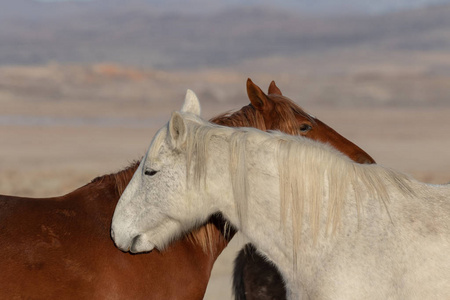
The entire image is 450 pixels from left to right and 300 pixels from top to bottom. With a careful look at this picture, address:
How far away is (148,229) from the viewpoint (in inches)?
165

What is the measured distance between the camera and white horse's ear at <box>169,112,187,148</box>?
155 inches

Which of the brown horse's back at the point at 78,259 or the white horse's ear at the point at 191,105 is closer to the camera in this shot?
the brown horse's back at the point at 78,259

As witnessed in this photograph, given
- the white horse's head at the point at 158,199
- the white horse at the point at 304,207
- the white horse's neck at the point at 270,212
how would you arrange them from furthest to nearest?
the white horse's head at the point at 158,199, the white horse's neck at the point at 270,212, the white horse at the point at 304,207

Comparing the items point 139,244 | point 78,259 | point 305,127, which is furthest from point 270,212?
point 78,259

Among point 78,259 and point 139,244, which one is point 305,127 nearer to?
point 139,244

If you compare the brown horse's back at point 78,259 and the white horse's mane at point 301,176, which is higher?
the white horse's mane at point 301,176

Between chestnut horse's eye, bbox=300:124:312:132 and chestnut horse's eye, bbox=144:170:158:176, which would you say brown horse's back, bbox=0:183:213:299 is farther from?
chestnut horse's eye, bbox=300:124:312:132

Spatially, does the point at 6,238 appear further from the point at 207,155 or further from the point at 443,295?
the point at 443,295

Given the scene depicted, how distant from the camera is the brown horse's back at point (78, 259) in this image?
13.5 ft

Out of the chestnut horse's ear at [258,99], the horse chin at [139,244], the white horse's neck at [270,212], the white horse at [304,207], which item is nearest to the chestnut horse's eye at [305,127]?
the chestnut horse's ear at [258,99]

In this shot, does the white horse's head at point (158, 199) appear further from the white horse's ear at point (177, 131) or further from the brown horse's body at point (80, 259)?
the brown horse's body at point (80, 259)

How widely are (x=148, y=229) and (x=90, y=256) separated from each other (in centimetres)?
44

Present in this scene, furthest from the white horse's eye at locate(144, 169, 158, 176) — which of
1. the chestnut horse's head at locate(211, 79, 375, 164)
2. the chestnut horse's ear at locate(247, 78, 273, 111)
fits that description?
the chestnut horse's ear at locate(247, 78, 273, 111)

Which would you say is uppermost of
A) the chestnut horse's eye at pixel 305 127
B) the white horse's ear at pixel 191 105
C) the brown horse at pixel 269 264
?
the white horse's ear at pixel 191 105
